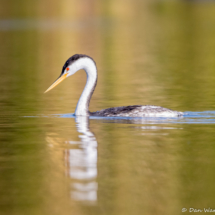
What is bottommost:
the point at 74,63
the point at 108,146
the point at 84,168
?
the point at 84,168

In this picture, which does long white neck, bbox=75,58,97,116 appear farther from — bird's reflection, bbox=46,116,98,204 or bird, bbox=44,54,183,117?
bird's reflection, bbox=46,116,98,204

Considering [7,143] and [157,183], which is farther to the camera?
[7,143]

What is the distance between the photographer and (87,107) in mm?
16156

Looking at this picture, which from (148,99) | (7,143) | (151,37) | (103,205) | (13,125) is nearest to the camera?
(103,205)

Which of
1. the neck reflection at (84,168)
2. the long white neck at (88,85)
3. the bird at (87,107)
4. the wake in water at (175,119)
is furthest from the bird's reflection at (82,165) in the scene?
the long white neck at (88,85)

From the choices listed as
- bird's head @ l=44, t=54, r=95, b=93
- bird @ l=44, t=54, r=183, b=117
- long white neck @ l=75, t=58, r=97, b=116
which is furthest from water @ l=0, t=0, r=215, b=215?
bird's head @ l=44, t=54, r=95, b=93

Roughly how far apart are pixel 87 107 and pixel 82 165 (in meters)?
5.75

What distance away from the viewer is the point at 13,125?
48.8 feet

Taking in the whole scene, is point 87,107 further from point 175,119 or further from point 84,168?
point 84,168

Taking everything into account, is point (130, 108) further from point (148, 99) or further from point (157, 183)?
point (157, 183)

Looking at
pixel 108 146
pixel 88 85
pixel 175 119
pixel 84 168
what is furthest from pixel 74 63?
pixel 84 168

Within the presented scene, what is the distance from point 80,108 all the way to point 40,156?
4.90 meters

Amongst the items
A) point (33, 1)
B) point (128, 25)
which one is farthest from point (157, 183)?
point (33, 1)

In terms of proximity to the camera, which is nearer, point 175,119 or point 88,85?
point 175,119
